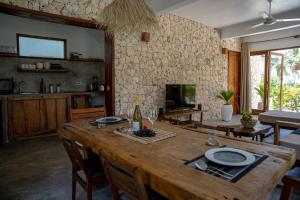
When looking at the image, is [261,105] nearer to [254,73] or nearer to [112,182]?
[254,73]

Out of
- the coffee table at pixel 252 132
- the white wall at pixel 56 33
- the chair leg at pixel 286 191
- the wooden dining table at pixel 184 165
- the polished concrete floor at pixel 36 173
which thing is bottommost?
the polished concrete floor at pixel 36 173

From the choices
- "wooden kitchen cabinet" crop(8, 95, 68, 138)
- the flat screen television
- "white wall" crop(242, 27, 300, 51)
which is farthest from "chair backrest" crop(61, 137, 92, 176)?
"white wall" crop(242, 27, 300, 51)

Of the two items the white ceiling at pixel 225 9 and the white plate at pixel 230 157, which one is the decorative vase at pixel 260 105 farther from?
the white plate at pixel 230 157

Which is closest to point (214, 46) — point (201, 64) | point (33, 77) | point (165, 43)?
point (201, 64)

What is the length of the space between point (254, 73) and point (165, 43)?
4.18 metres

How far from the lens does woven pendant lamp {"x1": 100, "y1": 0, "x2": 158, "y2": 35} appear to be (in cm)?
179

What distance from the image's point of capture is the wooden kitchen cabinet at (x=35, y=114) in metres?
4.16

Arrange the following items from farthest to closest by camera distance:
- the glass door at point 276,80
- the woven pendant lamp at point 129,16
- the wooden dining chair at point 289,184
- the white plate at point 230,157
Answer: the glass door at point 276,80 → the woven pendant lamp at point 129,16 → the wooden dining chair at point 289,184 → the white plate at point 230,157

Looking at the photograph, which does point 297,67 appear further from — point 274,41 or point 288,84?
point 274,41

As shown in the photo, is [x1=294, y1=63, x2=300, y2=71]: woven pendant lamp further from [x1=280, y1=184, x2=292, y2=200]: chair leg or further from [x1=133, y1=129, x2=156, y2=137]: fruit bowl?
[x1=133, y1=129, x2=156, y2=137]: fruit bowl

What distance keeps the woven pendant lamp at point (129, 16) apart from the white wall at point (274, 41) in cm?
606

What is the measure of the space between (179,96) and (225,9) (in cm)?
230

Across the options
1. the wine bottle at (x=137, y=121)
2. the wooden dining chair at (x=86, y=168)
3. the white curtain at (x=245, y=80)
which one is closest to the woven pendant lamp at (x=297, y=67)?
Result: the white curtain at (x=245, y=80)

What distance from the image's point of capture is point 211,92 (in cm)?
649
